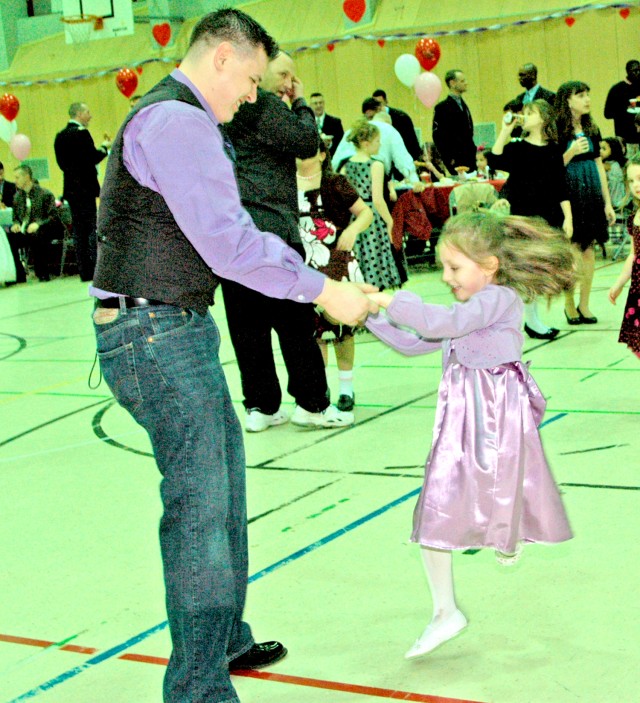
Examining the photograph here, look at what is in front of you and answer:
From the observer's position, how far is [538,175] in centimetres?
707

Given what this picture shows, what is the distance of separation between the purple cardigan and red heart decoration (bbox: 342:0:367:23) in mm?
13942

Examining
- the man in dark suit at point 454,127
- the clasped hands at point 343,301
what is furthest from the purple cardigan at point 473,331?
the man in dark suit at point 454,127

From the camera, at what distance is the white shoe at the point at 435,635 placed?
2.79 metres

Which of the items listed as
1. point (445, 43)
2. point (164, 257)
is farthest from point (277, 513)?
point (445, 43)

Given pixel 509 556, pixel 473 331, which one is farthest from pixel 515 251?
pixel 509 556

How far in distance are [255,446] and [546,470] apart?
238cm

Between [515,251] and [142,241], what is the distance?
3.51ft

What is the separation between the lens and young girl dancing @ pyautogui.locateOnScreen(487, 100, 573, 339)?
7027mm

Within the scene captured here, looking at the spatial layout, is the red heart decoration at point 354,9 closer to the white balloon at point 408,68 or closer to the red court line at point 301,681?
the white balloon at point 408,68

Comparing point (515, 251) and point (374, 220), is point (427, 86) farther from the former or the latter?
point (515, 251)

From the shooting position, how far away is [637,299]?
4.95m

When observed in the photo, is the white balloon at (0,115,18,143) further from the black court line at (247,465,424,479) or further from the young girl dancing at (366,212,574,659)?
the young girl dancing at (366,212,574,659)

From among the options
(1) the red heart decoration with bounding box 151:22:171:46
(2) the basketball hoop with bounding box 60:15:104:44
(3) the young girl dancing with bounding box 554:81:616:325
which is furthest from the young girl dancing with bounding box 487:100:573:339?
(2) the basketball hoop with bounding box 60:15:104:44

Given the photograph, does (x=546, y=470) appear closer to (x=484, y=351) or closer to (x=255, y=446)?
(x=484, y=351)
